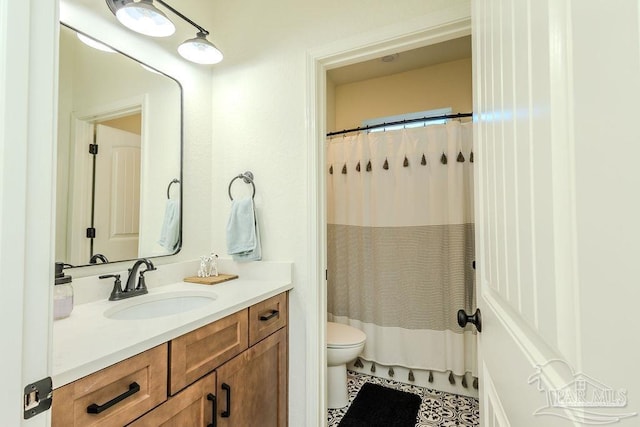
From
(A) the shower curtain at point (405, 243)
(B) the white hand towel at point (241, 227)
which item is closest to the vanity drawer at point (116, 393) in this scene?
(B) the white hand towel at point (241, 227)

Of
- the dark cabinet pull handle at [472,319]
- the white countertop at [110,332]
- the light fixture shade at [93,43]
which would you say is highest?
the light fixture shade at [93,43]

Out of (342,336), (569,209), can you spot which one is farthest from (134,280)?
(569,209)

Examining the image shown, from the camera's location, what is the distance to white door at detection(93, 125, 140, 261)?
1259mm

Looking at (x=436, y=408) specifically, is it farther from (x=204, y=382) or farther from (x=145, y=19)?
(x=145, y=19)

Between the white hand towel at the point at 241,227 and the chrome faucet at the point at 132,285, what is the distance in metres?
0.40

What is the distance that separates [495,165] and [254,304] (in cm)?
105

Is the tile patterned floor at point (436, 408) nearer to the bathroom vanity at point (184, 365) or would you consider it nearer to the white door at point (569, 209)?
the bathroom vanity at point (184, 365)

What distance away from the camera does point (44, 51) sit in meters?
0.42

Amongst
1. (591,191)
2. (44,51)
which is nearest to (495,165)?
(591,191)

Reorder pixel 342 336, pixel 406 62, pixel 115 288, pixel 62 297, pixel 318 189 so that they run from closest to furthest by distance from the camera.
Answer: pixel 62 297
pixel 115 288
pixel 318 189
pixel 342 336
pixel 406 62

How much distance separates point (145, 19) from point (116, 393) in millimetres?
1460

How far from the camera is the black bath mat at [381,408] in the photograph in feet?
5.54

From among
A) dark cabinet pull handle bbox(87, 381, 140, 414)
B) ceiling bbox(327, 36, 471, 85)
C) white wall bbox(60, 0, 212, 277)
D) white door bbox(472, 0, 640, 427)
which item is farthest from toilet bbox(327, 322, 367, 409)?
ceiling bbox(327, 36, 471, 85)

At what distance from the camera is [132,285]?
4.25 ft
